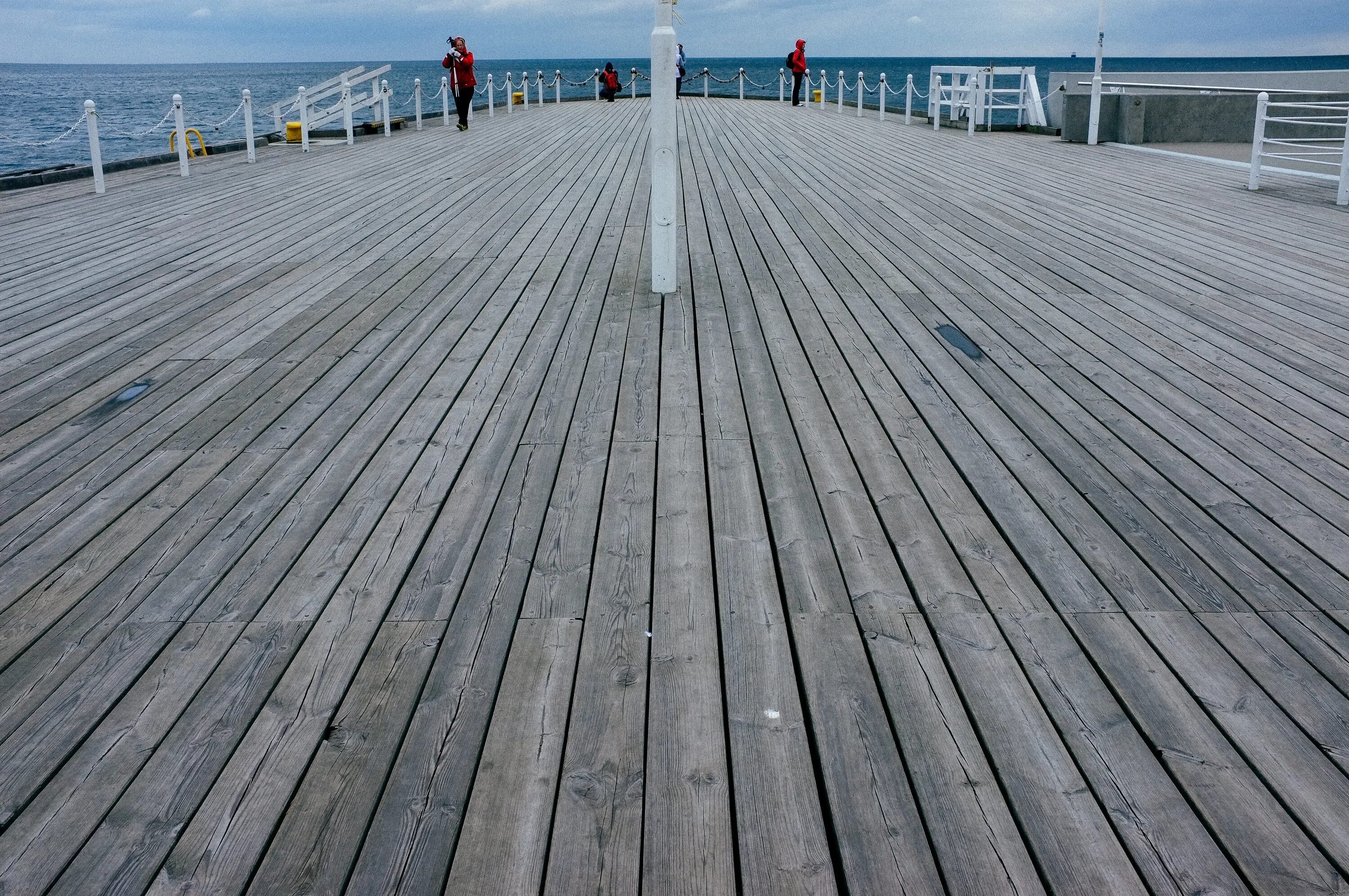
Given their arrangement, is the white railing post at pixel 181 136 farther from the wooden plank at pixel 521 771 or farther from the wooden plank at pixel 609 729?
the wooden plank at pixel 521 771

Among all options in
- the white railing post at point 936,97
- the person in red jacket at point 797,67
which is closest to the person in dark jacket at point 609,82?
the person in red jacket at point 797,67

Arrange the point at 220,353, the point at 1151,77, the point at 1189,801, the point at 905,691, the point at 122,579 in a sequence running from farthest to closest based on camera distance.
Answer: the point at 1151,77
the point at 220,353
the point at 122,579
the point at 905,691
the point at 1189,801

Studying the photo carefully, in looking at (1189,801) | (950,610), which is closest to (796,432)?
(950,610)

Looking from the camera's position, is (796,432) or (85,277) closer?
(796,432)

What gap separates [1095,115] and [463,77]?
9747 mm

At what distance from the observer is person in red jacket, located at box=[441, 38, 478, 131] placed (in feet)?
59.5

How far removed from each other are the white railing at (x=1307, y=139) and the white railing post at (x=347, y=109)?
11451 mm

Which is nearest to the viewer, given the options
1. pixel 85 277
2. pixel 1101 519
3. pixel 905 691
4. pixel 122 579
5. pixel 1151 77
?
pixel 905 691

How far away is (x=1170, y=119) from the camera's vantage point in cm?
1445

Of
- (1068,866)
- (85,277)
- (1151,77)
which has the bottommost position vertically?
(1068,866)

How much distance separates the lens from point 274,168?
12812 mm

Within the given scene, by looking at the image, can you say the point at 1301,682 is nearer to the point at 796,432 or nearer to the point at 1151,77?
the point at 796,432

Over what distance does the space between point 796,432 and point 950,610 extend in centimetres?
132

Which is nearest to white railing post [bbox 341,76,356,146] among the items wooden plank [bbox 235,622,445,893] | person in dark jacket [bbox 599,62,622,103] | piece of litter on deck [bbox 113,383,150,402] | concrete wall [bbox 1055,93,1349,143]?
concrete wall [bbox 1055,93,1349,143]
